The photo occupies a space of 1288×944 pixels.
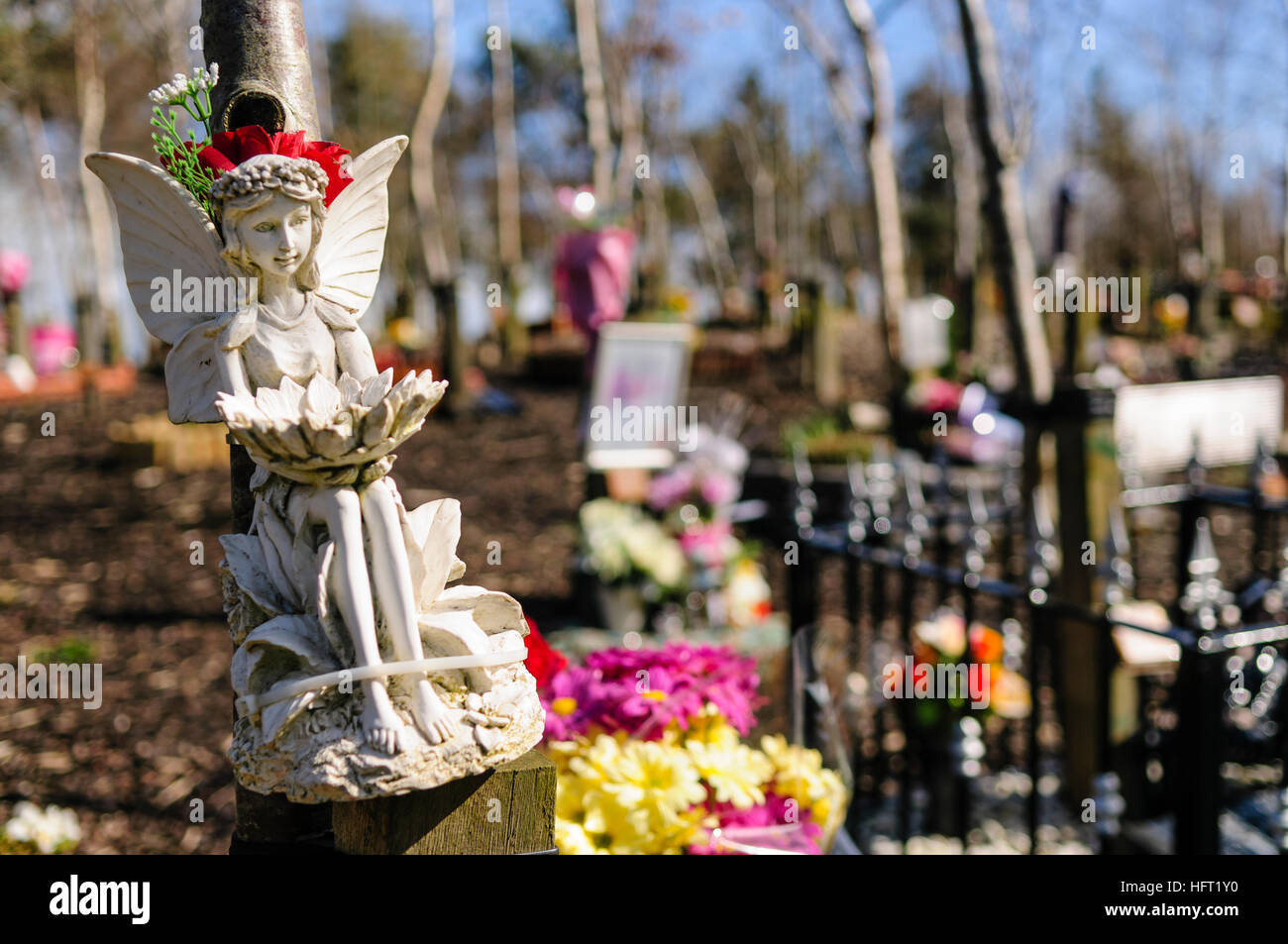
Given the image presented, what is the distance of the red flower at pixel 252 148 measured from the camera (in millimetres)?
1530

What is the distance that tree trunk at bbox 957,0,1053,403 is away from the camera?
4832mm

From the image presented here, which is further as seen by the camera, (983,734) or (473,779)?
(983,734)

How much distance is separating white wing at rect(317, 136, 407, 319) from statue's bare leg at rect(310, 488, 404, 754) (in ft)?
1.29

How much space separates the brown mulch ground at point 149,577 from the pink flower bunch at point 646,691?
2.18 m

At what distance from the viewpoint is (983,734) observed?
14.9ft

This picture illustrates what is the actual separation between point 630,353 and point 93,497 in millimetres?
4520

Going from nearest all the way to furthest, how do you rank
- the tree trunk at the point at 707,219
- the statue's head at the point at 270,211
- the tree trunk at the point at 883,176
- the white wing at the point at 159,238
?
the statue's head at the point at 270,211 < the white wing at the point at 159,238 < the tree trunk at the point at 883,176 < the tree trunk at the point at 707,219

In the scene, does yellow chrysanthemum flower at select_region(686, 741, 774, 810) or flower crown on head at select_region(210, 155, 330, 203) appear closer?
flower crown on head at select_region(210, 155, 330, 203)

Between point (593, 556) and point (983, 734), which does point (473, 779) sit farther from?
point (593, 556)

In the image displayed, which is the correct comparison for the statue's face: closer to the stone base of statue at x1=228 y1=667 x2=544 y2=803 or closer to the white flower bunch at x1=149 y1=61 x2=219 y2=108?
the white flower bunch at x1=149 y1=61 x2=219 y2=108

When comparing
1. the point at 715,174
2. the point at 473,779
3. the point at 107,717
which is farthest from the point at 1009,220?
the point at 715,174

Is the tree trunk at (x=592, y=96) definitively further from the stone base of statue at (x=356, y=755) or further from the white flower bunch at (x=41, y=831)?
the stone base of statue at (x=356, y=755)

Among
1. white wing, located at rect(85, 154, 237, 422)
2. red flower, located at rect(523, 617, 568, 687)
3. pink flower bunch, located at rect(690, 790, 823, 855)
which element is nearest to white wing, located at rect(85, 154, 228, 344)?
white wing, located at rect(85, 154, 237, 422)

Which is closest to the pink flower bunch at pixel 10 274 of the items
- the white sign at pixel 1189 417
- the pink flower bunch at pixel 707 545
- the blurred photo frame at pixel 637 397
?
the blurred photo frame at pixel 637 397
